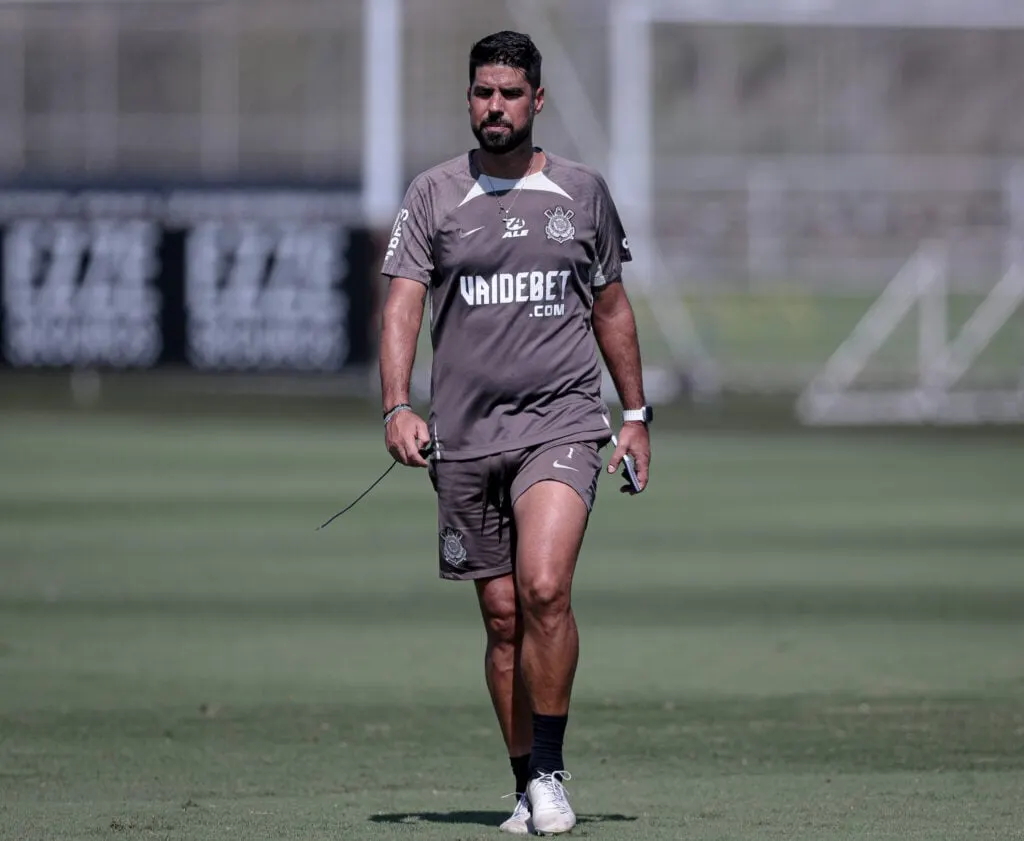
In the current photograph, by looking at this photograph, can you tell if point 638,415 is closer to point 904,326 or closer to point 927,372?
point 927,372

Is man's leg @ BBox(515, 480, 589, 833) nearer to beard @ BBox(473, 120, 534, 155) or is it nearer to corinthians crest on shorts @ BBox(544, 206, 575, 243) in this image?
corinthians crest on shorts @ BBox(544, 206, 575, 243)

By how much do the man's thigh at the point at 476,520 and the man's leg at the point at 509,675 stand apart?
9cm

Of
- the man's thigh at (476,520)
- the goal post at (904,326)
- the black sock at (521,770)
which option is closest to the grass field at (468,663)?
the black sock at (521,770)

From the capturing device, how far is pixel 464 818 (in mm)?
6594

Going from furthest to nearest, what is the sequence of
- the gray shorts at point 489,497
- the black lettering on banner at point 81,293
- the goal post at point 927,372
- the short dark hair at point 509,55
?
1. the black lettering on banner at point 81,293
2. the goal post at point 927,372
3. the gray shorts at point 489,497
4. the short dark hair at point 509,55

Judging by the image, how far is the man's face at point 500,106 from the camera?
634 cm

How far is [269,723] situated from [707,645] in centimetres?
251

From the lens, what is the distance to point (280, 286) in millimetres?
25344

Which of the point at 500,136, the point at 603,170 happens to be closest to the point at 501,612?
the point at 500,136

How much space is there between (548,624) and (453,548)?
1.24 ft

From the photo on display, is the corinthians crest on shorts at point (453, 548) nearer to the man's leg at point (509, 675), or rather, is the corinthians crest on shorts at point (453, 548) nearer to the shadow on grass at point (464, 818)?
the man's leg at point (509, 675)

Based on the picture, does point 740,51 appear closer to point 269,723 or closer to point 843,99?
point 843,99

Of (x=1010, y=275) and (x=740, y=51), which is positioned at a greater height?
(x=740, y=51)

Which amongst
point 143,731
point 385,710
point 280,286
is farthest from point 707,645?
point 280,286
